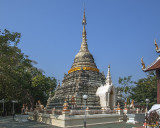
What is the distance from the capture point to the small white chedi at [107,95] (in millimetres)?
21734

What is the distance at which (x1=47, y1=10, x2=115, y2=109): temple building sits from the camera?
21.9 m

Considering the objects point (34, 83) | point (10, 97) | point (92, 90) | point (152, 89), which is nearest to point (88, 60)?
point (92, 90)

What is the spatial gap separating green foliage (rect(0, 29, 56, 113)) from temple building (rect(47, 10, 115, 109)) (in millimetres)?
5779

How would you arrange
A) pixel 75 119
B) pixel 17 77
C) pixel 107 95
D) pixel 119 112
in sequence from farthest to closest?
pixel 17 77, pixel 107 95, pixel 119 112, pixel 75 119

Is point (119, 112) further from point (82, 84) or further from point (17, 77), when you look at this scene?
point (17, 77)

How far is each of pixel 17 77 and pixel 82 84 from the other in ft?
38.3

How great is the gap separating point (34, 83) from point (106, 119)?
16896mm

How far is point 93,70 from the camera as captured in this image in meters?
27.5

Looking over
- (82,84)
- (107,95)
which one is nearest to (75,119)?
(107,95)

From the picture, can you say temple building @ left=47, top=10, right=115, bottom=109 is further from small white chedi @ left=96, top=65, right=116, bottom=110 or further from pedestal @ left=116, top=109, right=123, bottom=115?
pedestal @ left=116, top=109, right=123, bottom=115

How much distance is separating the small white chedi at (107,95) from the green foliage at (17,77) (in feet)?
29.3

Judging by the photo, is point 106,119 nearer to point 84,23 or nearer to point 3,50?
point 3,50

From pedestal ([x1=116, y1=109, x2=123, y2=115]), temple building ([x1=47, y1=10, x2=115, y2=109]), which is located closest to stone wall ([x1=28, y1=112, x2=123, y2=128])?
pedestal ([x1=116, y1=109, x2=123, y2=115])

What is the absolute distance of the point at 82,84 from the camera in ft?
77.2
